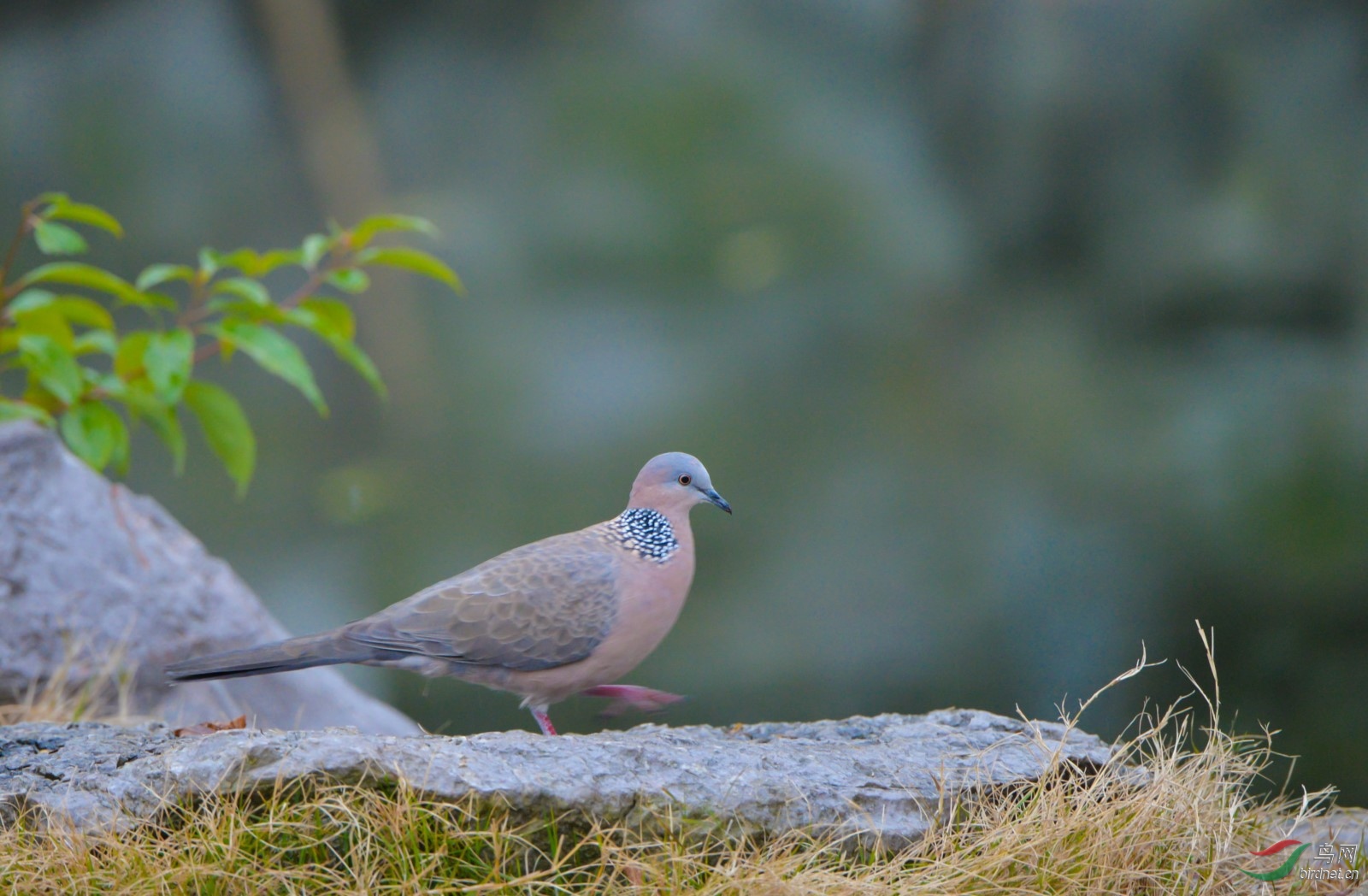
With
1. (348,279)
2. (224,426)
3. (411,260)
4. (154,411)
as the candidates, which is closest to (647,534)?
(411,260)

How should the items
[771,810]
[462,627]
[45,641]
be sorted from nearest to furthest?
[771,810] → [462,627] → [45,641]

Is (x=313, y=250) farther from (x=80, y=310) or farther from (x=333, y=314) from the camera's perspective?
(x=80, y=310)

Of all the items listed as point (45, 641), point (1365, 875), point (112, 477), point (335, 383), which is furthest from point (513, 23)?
point (1365, 875)

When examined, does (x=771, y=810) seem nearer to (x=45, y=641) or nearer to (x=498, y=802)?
(x=498, y=802)

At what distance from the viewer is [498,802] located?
5.81ft

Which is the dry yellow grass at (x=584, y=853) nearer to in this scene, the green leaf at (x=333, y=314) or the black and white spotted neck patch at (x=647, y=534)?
the black and white spotted neck patch at (x=647, y=534)

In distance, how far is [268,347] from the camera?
3.10 meters

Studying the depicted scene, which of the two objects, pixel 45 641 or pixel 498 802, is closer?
pixel 498 802

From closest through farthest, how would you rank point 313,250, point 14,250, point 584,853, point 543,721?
point 584,853 < point 543,721 < point 14,250 < point 313,250

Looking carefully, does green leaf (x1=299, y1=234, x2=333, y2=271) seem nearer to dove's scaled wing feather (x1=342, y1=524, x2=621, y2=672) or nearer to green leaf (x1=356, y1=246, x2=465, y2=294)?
green leaf (x1=356, y1=246, x2=465, y2=294)

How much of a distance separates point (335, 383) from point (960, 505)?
284 cm

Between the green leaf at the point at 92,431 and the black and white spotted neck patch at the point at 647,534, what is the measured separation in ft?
5.59

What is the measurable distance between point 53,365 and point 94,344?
215mm

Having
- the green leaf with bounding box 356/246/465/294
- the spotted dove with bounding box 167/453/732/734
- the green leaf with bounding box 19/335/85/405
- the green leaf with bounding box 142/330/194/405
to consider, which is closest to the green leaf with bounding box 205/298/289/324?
the green leaf with bounding box 142/330/194/405
